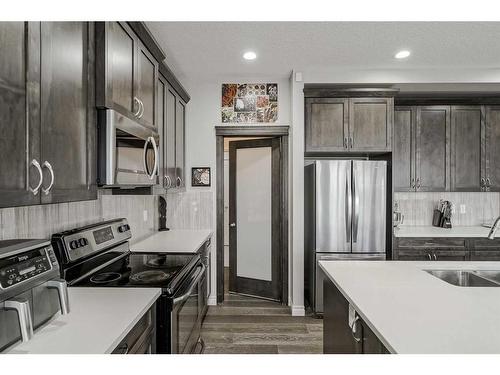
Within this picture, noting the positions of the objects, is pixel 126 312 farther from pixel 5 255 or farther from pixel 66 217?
pixel 66 217

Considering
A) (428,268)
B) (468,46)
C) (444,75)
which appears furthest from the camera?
(444,75)

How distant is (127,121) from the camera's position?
5.59 ft

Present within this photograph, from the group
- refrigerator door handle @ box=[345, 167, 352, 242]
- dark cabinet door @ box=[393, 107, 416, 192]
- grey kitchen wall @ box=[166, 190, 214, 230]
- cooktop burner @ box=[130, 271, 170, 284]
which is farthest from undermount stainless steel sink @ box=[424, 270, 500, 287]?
grey kitchen wall @ box=[166, 190, 214, 230]

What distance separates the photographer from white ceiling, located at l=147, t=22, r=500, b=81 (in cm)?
250

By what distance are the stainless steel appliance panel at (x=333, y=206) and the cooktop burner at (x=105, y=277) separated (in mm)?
2063

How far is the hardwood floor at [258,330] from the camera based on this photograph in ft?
8.89

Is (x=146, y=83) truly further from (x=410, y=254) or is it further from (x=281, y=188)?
(x=410, y=254)

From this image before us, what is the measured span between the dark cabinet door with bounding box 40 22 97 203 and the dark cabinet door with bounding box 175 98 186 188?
5.78 ft

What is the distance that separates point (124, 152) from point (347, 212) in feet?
7.66

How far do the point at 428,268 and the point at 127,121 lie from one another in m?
1.88

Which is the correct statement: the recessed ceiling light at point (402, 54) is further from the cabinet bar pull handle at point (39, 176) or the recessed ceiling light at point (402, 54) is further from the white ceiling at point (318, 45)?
the cabinet bar pull handle at point (39, 176)

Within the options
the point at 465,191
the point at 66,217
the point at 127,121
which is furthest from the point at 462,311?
the point at 465,191

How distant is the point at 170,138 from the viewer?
A: 2.97 meters

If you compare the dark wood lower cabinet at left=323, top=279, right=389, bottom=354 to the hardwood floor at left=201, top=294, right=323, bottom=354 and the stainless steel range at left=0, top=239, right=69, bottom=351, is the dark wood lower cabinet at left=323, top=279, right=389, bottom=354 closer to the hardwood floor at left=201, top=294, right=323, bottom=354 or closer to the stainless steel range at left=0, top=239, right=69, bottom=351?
the hardwood floor at left=201, top=294, right=323, bottom=354
